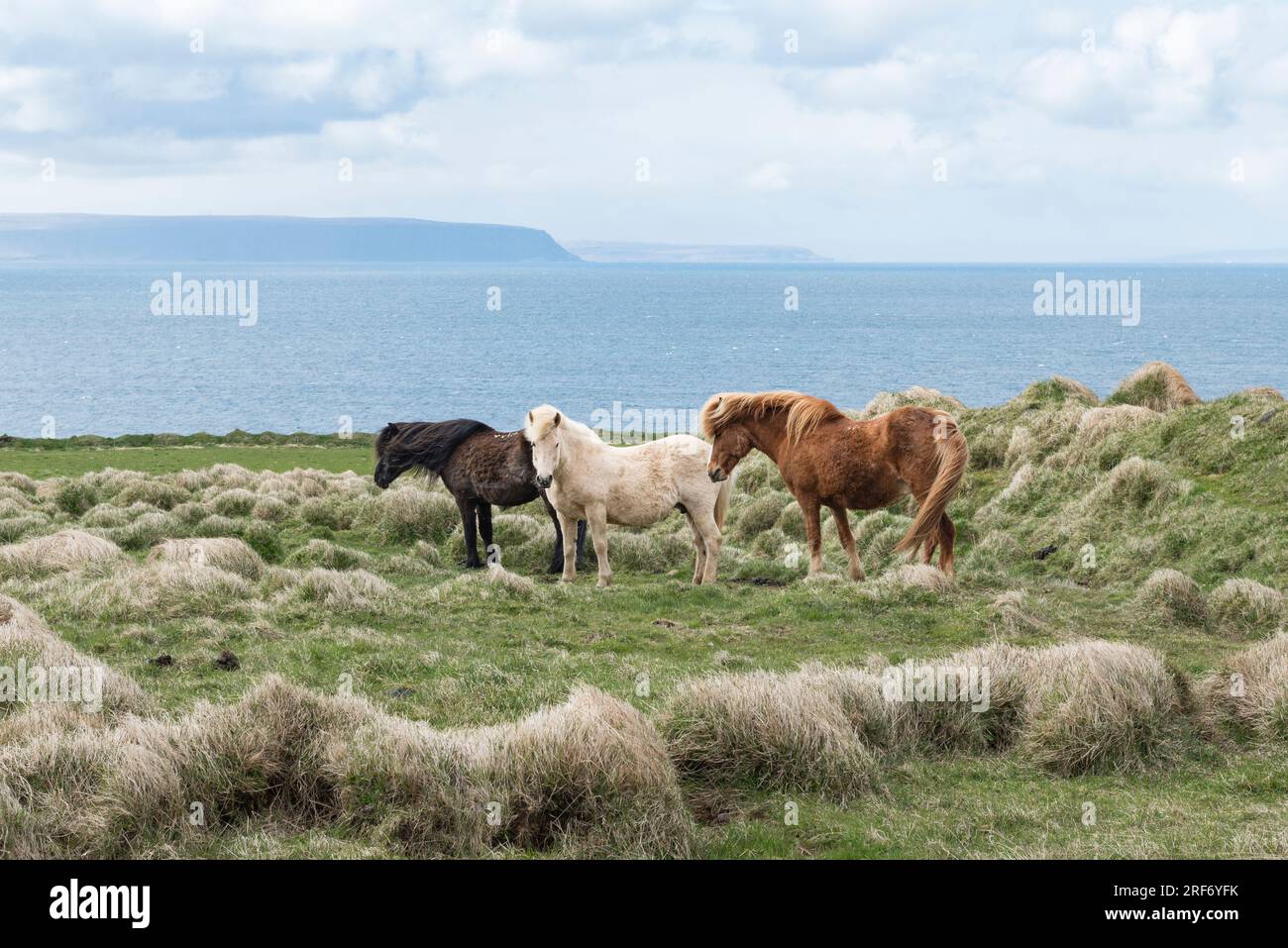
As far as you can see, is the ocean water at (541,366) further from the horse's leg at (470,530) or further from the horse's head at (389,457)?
the horse's leg at (470,530)

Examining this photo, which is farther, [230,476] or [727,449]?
[230,476]

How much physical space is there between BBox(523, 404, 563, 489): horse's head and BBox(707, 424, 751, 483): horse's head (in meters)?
2.40

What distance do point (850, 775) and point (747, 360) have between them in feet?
426

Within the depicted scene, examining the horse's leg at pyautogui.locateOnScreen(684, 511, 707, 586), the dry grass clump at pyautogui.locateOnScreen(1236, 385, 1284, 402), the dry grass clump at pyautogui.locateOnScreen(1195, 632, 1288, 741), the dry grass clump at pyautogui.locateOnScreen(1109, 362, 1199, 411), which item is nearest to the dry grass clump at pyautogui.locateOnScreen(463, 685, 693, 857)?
the dry grass clump at pyautogui.locateOnScreen(1195, 632, 1288, 741)

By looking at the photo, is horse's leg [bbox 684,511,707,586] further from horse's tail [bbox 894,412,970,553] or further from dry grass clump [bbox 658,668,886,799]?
dry grass clump [bbox 658,668,886,799]

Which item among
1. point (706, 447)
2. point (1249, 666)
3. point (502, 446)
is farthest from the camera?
point (502, 446)

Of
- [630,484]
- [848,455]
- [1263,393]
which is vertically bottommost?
[630,484]

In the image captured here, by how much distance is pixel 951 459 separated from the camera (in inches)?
577

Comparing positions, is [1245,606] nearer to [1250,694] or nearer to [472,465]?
[1250,694]

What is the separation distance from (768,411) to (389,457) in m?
6.67

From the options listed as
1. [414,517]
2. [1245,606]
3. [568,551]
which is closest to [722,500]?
[568,551]

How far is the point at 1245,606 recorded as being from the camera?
43.9ft
